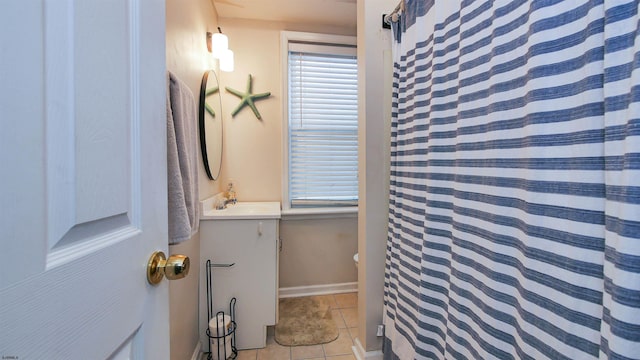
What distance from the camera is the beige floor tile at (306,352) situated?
66.9 inches

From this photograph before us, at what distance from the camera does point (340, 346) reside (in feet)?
5.87

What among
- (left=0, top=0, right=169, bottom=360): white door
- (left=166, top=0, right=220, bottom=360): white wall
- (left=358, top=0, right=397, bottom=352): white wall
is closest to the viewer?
(left=0, top=0, right=169, bottom=360): white door

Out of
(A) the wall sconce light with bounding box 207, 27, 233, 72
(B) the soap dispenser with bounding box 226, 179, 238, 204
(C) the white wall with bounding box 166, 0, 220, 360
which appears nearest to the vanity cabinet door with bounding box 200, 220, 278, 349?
(C) the white wall with bounding box 166, 0, 220, 360

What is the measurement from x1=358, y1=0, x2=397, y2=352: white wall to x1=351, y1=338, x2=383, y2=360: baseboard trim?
25mm

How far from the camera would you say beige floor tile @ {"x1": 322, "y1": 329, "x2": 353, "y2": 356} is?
1.73 meters

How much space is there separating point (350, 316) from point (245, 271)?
1.01 metres

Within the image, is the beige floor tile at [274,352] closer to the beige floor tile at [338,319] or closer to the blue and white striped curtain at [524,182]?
the beige floor tile at [338,319]

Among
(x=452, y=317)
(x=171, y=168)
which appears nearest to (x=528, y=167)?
(x=452, y=317)

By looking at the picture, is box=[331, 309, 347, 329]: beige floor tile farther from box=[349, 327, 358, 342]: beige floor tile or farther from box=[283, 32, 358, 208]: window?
box=[283, 32, 358, 208]: window

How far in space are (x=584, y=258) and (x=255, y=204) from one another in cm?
209

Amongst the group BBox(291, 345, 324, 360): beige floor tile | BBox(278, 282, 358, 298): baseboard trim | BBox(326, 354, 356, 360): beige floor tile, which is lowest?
BBox(291, 345, 324, 360): beige floor tile

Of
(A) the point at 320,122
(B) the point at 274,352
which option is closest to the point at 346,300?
(B) the point at 274,352

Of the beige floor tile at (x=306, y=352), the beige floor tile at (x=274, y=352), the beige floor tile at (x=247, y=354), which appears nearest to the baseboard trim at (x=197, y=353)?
the beige floor tile at (x=247, y=354)

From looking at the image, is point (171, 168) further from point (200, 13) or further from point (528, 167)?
point (200, 13)
